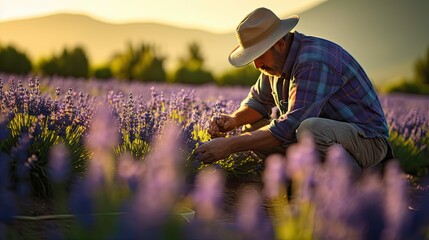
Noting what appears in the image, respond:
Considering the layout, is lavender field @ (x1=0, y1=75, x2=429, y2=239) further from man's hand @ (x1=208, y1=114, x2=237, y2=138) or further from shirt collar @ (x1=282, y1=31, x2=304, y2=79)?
shirt collar @ (x1=282, y1=31, x2=304, y2=79)

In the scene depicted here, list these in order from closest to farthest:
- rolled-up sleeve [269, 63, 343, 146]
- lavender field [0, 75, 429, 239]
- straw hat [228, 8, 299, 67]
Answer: lavender field [0, 75, 429, 239]
rolled-up sleeve [269, 63, 343, 146]
straw hat [228, 8, 299, 67]

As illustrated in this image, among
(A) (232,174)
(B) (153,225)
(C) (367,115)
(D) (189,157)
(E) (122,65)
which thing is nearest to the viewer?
(B) (153,225)

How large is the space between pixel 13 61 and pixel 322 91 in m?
14.4

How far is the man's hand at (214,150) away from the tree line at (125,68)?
1279 cm

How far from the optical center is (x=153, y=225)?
1235 millimetres

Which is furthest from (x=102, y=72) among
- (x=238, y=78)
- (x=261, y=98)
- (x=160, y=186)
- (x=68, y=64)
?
(x=160, y=186)

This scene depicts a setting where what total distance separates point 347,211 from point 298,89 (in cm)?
218

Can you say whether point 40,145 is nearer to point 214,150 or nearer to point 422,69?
point 214,150

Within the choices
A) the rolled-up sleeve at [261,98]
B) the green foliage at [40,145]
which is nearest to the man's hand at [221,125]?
the rolled-up sleeve at [261,98]

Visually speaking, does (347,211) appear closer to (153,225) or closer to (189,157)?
(153,225)

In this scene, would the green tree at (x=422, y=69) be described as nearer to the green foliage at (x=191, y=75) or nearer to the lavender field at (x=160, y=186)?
the green foliage at (x=191, y=75)

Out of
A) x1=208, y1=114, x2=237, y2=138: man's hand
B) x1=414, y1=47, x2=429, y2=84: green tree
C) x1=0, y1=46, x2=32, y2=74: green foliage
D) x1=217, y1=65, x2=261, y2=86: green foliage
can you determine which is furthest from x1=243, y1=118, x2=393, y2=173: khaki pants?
x1=414, y1=47, x2=429, y2=84: green tree

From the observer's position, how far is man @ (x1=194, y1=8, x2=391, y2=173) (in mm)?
3604

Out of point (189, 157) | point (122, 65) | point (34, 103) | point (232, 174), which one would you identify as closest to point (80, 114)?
point (34, 103)
